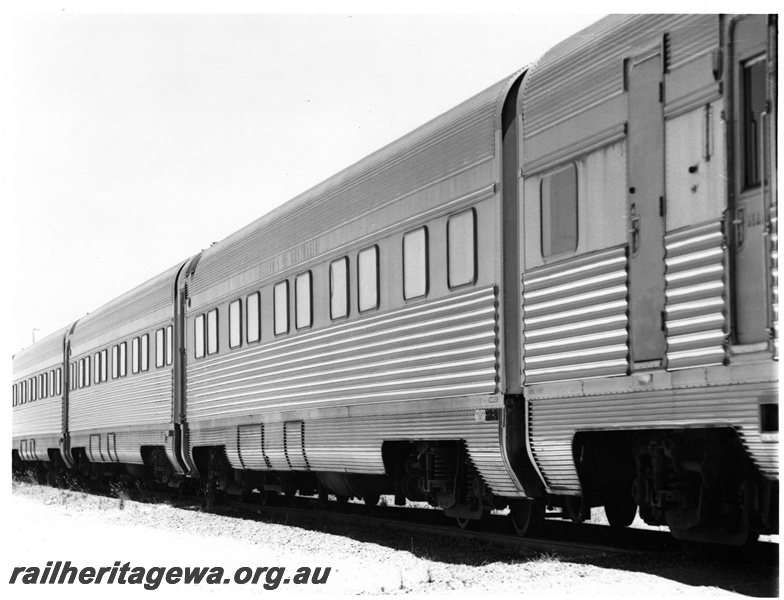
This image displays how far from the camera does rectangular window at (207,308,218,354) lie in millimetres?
16984

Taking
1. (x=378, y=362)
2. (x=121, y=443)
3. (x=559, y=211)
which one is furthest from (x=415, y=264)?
(x=121, y=443)

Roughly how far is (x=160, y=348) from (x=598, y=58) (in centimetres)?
1292

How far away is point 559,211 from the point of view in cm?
870

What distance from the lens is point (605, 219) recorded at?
26.7 ft

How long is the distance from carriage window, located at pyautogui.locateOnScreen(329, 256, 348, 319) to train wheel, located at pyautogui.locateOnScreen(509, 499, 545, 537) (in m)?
2.90

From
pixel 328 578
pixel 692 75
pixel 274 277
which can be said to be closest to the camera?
pixel 692 75

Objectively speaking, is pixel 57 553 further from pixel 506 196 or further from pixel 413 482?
pixel 506 196

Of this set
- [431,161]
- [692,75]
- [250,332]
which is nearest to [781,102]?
[692,75]

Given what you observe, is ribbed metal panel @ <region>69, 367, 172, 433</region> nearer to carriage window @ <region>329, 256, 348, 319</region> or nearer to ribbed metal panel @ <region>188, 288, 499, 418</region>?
ribbed metal panel @ <region>188, 288, 499, 418</region>

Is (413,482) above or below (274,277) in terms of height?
below

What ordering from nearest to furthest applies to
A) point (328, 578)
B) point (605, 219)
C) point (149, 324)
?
point (605, 219) < point (328, 578) < point (149, 324)

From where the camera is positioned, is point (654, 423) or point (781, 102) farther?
point (654, 423)

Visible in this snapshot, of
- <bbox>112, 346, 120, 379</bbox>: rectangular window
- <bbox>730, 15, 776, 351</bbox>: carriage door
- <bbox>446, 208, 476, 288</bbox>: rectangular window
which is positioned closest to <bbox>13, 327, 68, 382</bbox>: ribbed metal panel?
<bbox>112, 346, 120, 379</bbox>: rectangular window

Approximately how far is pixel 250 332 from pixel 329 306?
286cm
